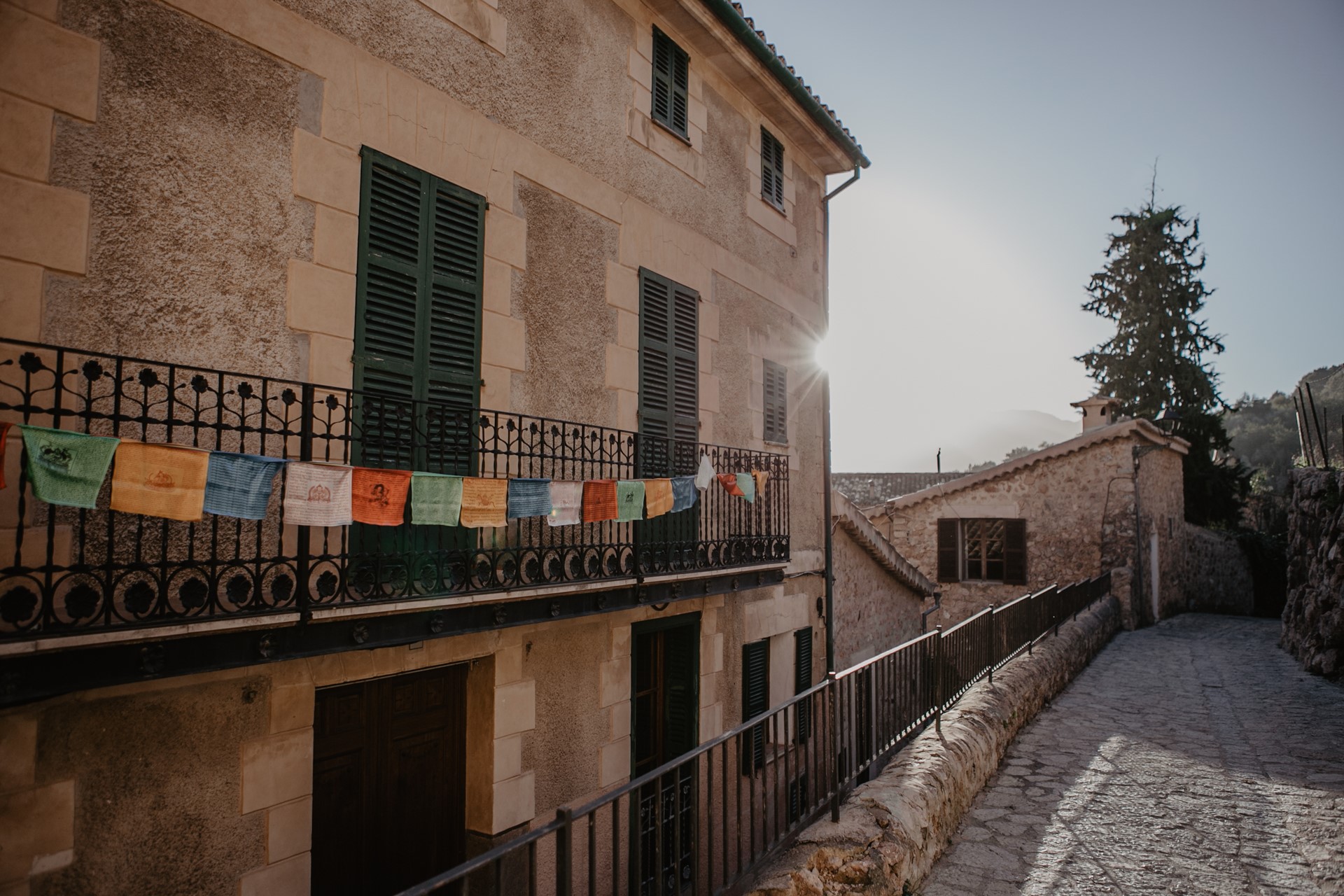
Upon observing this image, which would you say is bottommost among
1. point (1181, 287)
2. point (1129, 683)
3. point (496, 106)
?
point (1129, 683)

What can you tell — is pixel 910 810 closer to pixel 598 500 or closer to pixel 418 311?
pixel 598 500

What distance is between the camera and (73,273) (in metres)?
3.69

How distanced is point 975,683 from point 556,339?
18.9ft

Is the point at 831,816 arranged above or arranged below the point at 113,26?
below

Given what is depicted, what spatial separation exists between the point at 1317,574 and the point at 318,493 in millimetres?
17142

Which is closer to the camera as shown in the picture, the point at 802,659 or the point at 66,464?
the point at 66,464

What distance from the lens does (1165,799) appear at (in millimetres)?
6484

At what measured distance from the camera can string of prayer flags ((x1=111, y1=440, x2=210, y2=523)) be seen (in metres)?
3.33

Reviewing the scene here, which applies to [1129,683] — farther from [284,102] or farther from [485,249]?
[284,102]

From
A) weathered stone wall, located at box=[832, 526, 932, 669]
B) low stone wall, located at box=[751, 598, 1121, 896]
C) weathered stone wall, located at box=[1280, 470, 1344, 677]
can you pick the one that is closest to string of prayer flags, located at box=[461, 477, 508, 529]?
low stone wall, located at box=[751, 598, 1121, 896]

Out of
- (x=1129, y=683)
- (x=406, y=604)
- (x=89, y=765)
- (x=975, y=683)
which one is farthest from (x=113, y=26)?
(x=1129, y=683)

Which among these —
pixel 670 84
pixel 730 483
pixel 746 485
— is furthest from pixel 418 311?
pixel 670 84

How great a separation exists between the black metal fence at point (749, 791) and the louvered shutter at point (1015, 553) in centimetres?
1102

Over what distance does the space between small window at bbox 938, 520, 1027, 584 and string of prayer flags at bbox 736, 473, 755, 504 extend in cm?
1450
